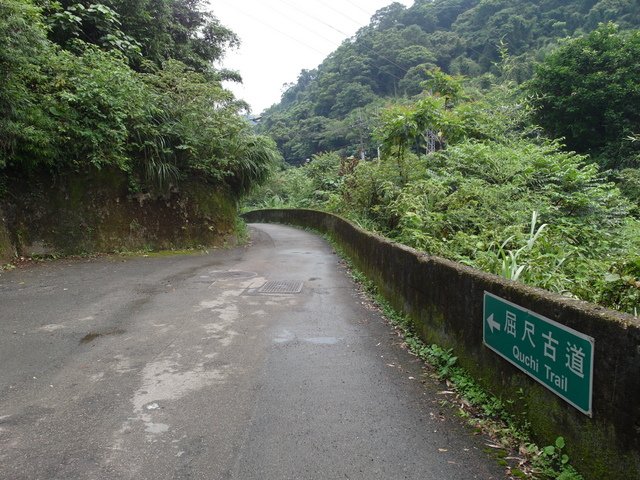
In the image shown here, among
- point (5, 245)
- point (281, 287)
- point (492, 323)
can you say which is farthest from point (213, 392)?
point (5, 245)

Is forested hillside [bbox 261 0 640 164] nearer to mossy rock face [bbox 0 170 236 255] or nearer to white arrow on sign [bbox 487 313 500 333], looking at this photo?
mossy rock face [bbox 0 170 236 255]

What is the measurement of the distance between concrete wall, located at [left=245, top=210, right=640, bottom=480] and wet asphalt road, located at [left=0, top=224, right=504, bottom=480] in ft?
1.41

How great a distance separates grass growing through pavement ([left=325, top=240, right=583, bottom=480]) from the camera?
248 centimetres

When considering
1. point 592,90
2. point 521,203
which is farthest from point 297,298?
point 592,90

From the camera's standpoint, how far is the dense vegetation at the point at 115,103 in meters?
7.80

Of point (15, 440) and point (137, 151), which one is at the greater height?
point (137, 151)

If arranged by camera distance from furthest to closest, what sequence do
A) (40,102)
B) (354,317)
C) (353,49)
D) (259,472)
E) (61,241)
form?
(353,49), (61,241), (40,102), (354,317), (259,472)

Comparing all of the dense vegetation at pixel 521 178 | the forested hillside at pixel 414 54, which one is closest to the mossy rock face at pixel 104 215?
the dense vegetation at pixel 521 178

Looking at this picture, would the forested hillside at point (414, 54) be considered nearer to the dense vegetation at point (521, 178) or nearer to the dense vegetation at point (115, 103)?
the dense vegetation at point (521, 178)

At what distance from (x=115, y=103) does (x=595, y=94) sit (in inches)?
826

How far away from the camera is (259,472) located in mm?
2535

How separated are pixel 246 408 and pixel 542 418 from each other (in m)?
2.07

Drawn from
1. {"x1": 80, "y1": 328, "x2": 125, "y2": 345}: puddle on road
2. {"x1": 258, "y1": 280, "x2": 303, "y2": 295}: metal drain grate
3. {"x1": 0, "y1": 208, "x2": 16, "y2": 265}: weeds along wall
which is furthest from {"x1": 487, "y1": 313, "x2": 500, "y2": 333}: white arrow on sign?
{"x1": 0, "y1": 208, "x2": 16, "y2": 265}: weeds along wall

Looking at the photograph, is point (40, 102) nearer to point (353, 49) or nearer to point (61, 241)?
point (61, 241)
